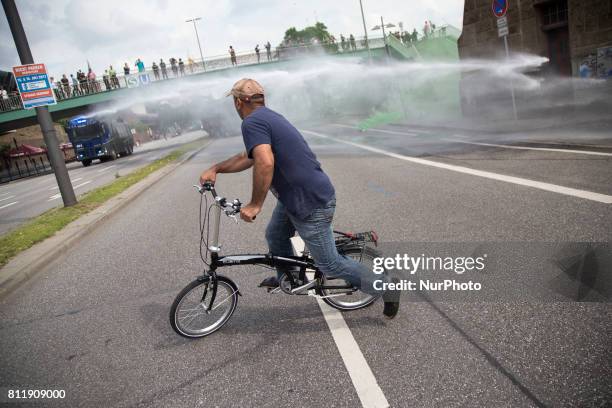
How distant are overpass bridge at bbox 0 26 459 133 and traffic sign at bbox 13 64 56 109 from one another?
24.1m

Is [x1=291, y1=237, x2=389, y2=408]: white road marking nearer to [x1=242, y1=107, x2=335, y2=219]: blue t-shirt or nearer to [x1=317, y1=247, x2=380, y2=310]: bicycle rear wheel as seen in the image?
[x1=317, y1=247, x2=380, y2=310]: bicycle rear wheel

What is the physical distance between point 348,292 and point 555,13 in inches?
669

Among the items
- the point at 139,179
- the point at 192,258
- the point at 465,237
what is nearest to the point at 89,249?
the point at 192,258

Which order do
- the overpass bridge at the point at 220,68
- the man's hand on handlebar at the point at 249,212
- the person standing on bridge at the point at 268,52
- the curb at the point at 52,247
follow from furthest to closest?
the person standing on bridge at the point at 268,52
the overpass bridge at the point at 220,68
the curb at the point at 52,247
the man's hand on handlebar at the point at 249,212

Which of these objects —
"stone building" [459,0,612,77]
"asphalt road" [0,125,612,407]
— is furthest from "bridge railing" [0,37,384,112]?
"asphalt road" [0,125,612,407]

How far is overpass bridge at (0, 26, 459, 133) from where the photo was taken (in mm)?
31609

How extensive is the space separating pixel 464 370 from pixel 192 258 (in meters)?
3.89

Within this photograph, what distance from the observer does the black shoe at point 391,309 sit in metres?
3.41

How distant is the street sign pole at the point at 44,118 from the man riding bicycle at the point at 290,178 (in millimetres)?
8126

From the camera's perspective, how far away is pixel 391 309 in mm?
3418

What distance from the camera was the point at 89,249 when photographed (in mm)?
6930

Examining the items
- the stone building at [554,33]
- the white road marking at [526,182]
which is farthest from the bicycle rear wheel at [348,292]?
the stone building at [554,33]

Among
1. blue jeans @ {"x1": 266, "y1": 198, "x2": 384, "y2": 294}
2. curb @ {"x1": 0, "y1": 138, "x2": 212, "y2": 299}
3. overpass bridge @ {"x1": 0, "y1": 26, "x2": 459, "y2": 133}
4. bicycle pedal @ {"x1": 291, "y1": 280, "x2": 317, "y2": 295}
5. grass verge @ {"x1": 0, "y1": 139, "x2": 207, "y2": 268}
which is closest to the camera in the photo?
blue jeans @ {"x1": 266, "y1": 198, "x2": 384, "y2": 294}

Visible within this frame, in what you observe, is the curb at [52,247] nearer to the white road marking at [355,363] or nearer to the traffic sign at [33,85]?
the traffic sign at [33,85]
